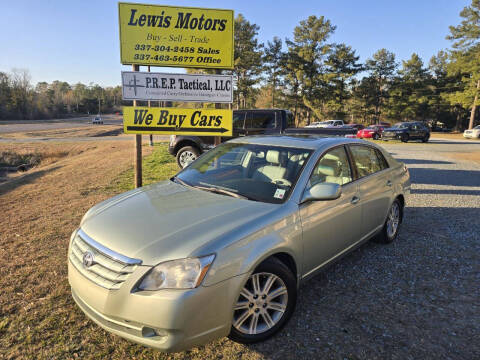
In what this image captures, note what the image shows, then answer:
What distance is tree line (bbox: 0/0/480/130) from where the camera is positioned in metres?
42.7

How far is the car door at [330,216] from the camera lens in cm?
288

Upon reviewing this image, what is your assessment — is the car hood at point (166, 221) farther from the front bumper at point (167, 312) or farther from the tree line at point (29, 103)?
the tree line at point (29, 103)

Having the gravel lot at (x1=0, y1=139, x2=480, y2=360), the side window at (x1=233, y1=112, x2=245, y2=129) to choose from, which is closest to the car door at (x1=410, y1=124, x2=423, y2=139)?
the side window at (x1=233, y1=112, x2=245, y2=129)

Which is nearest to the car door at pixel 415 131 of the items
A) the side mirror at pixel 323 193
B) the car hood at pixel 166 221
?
the side mirror at pixel 323 193

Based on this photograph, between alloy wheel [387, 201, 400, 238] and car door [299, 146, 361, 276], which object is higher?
car door [299, 146, 361, 276]

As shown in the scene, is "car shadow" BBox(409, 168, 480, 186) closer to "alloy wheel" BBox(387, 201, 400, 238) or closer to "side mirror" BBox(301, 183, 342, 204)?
"alloy wheel" BBox(387, 201, 400, 238)

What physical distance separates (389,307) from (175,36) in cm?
561

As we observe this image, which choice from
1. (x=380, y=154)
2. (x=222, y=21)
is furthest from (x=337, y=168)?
(x=222, y=21)

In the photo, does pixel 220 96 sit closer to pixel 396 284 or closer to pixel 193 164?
pixel 193 164

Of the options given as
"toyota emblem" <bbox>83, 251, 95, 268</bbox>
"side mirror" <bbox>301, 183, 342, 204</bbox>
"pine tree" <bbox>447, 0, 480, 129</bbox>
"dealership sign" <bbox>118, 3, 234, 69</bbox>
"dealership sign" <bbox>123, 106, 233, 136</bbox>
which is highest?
"pine tree" <bbox>447, 0, 480, 129</bbox>

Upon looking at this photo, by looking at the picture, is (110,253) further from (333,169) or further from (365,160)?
(365,160)

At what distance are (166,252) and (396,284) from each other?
2701 mm

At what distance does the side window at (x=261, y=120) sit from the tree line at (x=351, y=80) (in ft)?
101

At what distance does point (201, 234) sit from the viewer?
89.7 inches
